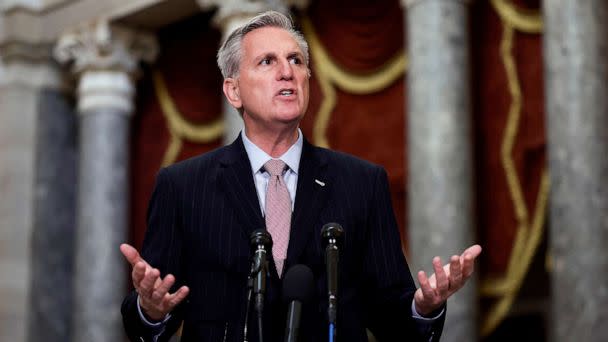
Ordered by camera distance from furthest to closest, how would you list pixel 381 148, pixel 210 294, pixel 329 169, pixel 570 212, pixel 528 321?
1. pixel 528 321
2. pixel 381 148
3. pixel 570 212
4. pixel 329 169
5. pixel 210 294

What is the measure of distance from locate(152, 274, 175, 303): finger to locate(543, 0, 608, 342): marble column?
4396 millimetres

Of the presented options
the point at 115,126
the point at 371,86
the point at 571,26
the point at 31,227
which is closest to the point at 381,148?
the point at 371,86

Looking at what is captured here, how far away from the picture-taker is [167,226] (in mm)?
2471

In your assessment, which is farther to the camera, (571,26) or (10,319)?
(10,319)

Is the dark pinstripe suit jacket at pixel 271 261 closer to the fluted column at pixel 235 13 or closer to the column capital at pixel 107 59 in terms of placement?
the fluted column at pixel 235 13

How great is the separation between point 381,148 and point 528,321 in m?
5.07

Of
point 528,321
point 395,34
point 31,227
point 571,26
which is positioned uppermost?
point 395,34

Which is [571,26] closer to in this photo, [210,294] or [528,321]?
[210,294]

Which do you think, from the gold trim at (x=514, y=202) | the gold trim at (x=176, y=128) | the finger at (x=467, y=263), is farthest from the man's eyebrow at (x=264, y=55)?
the gold trim at (x=176, y=128)

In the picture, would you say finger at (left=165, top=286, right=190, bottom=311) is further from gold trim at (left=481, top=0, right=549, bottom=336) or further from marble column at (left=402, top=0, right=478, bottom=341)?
gold trim at (left=481, top=0, right=549, bottom=336)

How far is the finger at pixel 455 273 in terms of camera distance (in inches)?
87.5

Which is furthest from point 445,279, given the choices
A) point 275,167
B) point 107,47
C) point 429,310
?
point 107,47

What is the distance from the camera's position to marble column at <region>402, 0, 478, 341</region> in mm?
7098

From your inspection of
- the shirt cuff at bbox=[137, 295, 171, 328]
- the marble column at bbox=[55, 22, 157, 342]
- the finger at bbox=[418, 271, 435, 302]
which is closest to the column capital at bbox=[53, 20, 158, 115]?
the marble column at bbox=[55, 22, 157, 342]
